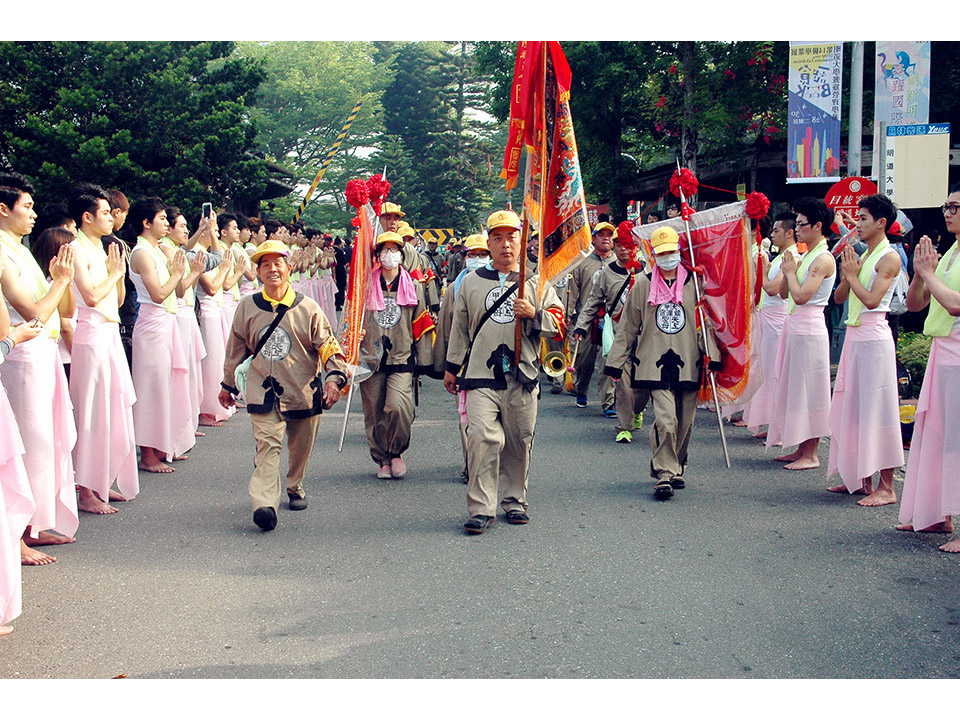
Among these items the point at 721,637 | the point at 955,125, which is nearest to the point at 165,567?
the point at 721,637

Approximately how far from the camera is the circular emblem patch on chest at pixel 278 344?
6.33 m

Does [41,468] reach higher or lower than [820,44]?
lower

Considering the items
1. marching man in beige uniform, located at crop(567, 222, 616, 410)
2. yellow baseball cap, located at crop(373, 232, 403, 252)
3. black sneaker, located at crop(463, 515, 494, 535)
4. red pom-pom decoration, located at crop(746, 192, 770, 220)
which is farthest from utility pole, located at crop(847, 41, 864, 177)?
black sneaker, located at crop(463, 515, 494, 535)

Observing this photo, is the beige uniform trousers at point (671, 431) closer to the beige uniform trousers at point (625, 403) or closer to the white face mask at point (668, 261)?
the white face mask at point (668, 261)

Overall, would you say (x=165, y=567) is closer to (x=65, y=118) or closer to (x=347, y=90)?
(x=65, y=118)

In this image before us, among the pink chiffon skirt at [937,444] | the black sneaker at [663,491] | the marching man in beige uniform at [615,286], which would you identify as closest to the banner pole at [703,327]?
the black sneaker at [663,491]

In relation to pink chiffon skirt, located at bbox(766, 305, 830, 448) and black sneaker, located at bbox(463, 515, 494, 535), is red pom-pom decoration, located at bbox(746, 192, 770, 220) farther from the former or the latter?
black sneaker, located at bbox(463, 515, 494, 535)

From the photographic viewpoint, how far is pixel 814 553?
5641 mm

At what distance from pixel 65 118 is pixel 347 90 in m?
29.9

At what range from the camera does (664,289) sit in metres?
7.38

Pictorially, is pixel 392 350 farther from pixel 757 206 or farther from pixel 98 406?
pixel 757 206

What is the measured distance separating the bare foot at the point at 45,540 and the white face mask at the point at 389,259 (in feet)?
10.7

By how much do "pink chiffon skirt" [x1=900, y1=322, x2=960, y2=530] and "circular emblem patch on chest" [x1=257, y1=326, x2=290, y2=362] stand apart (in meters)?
3.90

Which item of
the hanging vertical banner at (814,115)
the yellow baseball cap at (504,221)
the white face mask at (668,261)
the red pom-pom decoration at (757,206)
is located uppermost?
the hanging vertical banner at (814,115)
